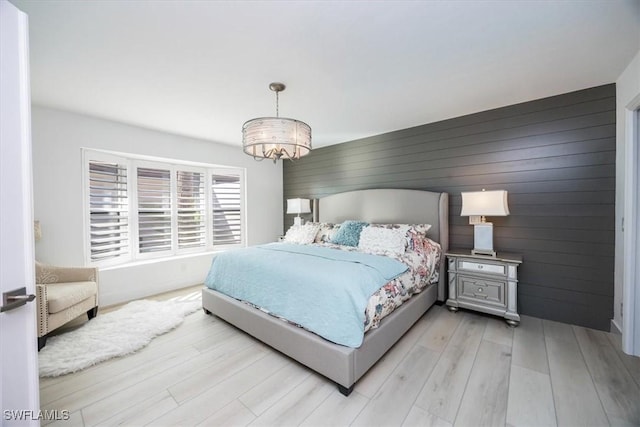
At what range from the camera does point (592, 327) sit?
8.46ft

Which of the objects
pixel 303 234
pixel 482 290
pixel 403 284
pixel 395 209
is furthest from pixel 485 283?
pixel 303 234

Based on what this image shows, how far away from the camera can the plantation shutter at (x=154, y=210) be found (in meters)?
3.90

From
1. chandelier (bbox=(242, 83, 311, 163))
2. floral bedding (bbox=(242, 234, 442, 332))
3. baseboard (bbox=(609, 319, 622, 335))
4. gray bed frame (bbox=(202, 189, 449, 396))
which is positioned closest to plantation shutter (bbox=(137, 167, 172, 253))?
gray bed frame (bbox=(202, 189, 449, 396))

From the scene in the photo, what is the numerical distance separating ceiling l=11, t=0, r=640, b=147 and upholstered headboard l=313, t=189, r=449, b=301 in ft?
3.93

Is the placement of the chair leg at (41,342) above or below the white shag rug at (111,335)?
above

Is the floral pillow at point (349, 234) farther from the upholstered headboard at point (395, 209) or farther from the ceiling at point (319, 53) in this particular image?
the ceiling at point (319, 53)

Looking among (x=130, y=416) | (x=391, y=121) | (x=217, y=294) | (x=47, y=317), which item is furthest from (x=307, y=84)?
(x=47, y=317)

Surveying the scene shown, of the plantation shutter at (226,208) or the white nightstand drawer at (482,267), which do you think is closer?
the white nightstand drawer at (482,267)

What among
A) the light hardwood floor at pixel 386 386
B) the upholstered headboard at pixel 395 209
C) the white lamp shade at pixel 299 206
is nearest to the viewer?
the light hardwood floor at pixel 386 386

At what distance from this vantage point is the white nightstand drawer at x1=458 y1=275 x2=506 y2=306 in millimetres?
2752

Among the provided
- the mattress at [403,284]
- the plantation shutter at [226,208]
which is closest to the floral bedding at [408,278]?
the mattress at [403,284]

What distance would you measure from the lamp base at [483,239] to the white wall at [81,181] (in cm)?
364

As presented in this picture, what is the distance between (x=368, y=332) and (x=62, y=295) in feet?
9.41

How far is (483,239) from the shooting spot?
9.70 ft
